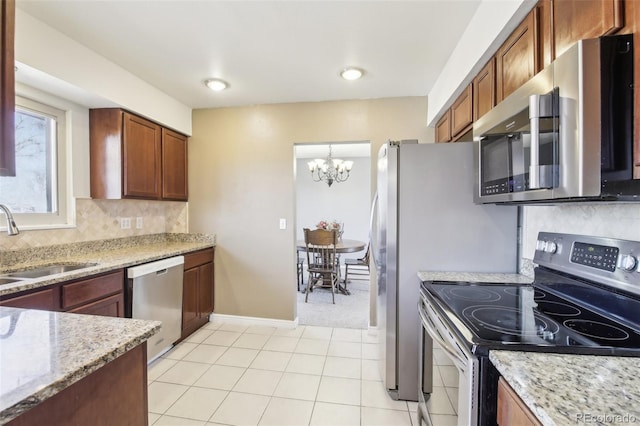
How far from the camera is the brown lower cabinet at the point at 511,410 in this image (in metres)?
0.68

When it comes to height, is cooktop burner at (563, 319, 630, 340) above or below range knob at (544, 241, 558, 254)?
below

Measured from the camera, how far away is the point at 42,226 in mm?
2162

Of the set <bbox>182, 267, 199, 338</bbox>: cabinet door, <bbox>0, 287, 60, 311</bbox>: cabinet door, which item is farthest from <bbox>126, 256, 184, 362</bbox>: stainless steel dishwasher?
<bbox>0, 287, 60, 311</bbox>: cabinet door

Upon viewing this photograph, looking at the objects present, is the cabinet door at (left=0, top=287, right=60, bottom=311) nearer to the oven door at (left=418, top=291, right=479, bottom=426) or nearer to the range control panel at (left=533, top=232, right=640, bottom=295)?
the oven door at (left=418, top=291, right=479, bottom=426)

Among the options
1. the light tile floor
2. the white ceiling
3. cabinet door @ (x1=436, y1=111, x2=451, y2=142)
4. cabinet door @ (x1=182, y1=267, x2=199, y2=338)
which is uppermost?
the white ceiling

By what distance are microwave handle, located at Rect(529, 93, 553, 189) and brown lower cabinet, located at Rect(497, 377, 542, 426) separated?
2.05ft

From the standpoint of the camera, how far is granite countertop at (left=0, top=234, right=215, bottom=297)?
1632mm

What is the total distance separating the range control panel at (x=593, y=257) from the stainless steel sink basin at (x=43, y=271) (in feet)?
9.16

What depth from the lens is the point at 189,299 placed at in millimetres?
2881

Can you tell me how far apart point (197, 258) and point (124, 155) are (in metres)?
1.15

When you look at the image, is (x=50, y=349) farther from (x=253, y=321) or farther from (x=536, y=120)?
(x=253, y=321)

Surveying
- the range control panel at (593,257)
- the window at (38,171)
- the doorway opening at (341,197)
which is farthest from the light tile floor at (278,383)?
the doorway opening at (341,197)

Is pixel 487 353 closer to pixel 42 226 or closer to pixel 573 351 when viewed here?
pixel 573 351

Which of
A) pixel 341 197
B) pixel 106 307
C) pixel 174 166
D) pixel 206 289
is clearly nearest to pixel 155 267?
pixel 106 307
